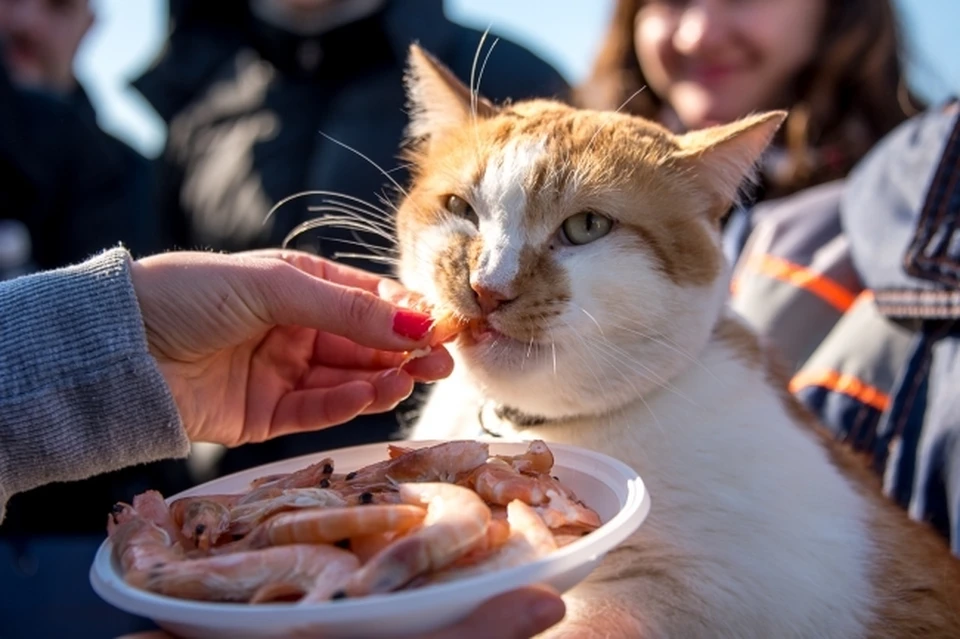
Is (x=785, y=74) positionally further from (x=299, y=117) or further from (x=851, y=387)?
(x=299, y=117)

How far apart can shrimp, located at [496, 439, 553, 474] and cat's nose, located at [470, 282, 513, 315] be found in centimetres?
30

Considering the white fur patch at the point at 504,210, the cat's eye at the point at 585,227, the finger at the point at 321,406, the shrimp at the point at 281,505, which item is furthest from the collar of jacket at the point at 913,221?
the shrimp at the point at 281,505

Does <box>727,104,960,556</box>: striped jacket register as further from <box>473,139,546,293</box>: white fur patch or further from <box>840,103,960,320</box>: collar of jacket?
<box>473,139,546,293</box>: white fur patch

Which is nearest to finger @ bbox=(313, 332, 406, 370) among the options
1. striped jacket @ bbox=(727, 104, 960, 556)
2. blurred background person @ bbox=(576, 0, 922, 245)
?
striped jacket @ bbox=(727, 104, 960, 556)

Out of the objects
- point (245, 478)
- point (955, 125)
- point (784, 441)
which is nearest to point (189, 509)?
point (245, 478)

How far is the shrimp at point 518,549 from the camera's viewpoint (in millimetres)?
1011

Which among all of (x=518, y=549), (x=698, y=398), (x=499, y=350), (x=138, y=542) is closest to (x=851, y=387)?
(x=698, y=398)

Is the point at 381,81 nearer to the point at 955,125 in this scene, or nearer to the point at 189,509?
the point at 955,125

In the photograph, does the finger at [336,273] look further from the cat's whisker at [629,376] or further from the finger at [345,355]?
the cat's whisker at [629,376]

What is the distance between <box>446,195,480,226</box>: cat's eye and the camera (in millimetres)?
1759

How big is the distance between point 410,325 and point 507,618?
711 millimetres

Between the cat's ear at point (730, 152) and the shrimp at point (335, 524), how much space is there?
3.68 feet

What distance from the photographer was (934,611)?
1.70 metres

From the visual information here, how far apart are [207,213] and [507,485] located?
2570 mm
